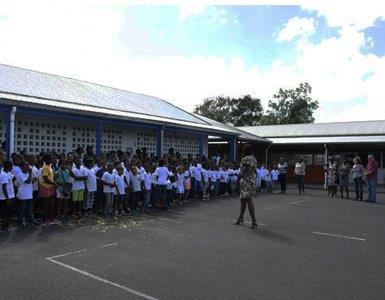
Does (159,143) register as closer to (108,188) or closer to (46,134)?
(46,134)

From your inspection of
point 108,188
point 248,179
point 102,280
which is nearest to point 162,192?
point 108,188

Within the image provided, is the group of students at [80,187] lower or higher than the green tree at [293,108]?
lower

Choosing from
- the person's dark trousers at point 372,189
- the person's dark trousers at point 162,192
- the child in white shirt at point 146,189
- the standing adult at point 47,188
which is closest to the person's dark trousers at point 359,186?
the person's dark trousers at point 372,189

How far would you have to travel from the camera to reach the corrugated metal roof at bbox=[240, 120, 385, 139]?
27031 millimetres

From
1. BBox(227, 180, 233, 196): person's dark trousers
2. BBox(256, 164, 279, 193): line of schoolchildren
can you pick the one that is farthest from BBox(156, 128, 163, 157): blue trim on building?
BBox(256, 164, 279, 193): line of schoolchildren

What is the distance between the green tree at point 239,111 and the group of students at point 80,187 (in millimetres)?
36773

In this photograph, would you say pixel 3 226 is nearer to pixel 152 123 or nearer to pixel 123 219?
pixel 123 219

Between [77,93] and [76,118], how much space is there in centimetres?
379

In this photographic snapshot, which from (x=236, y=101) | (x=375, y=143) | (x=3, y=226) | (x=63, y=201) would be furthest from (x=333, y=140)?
(x=236, y=101)

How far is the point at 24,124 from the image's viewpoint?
13727mm

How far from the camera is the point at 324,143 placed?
25.1 m

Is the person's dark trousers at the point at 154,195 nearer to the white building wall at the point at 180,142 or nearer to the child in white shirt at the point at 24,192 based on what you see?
the child in white shirt at the point at 24,192

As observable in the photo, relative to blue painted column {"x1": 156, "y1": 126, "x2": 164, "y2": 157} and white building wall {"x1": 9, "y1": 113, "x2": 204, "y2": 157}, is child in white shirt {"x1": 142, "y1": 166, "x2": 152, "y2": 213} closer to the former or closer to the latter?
white building wall {"x1": 9, "y1": 113, "x2": 204, "y2": 157}

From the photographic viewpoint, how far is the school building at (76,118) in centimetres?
1270
